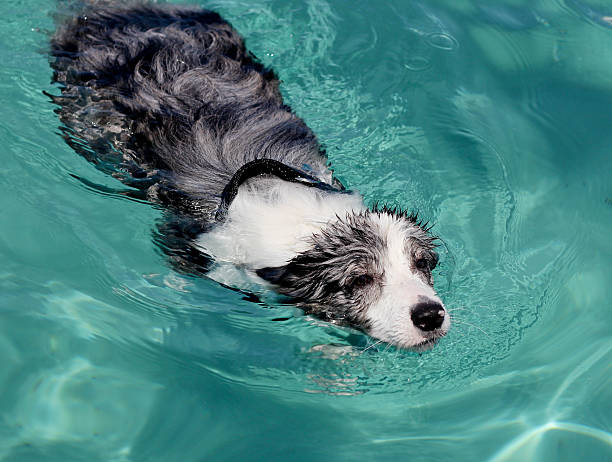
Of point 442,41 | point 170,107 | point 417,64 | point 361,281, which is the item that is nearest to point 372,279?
point 361,281

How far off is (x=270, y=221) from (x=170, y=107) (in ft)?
4.34

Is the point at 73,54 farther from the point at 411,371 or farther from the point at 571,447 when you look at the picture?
the point at 571,447

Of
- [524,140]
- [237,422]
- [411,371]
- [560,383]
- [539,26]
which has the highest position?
[539,26]

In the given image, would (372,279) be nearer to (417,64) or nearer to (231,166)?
(231,166)

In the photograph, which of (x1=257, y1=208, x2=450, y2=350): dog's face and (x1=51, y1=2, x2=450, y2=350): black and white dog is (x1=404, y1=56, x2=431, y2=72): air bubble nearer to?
(x1=51, y1=2, x2=450, y2=350): black and white dog

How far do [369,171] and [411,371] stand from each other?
1.98m

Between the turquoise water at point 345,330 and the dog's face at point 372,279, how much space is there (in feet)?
1.18

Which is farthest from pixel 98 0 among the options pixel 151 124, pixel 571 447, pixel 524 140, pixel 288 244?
pixel 571 447

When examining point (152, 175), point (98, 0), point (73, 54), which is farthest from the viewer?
point (98, 0)

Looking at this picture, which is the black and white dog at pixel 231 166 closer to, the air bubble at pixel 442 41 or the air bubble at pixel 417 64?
the air bubble at pixel 417 64

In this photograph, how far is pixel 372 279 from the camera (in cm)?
431

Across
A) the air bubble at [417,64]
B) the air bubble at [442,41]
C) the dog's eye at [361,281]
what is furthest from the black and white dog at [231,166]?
the air bubble at [442,41]

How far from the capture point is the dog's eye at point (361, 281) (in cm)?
431

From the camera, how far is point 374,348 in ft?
15.3
